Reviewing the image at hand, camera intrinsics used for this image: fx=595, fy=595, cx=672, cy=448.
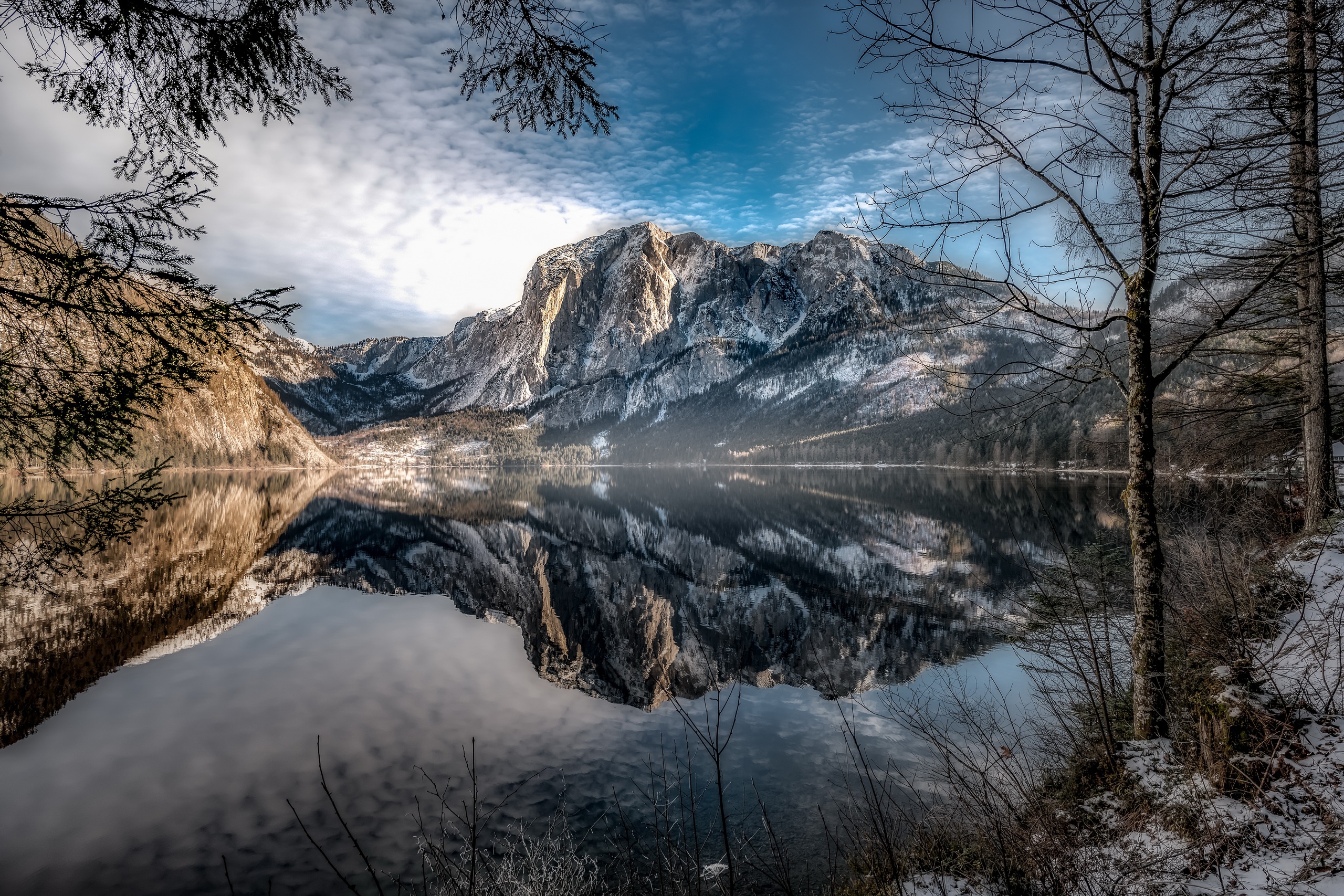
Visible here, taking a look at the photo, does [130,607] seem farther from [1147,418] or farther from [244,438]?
[244,438]

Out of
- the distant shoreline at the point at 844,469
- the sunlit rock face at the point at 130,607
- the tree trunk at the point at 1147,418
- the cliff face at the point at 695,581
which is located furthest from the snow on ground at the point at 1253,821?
the sunlit rock face at the point at 130,607

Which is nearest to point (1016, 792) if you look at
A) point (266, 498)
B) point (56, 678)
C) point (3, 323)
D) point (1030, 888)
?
point (1030, 888)

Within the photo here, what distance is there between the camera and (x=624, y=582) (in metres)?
23.0

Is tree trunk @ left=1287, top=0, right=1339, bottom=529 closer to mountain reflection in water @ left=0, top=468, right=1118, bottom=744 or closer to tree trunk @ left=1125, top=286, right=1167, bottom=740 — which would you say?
tree trunk @ left=1125, top=286, right=1167, bottom=740

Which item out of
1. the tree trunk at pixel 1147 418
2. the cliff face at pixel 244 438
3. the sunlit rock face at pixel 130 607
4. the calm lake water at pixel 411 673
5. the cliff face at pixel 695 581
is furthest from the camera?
the cliff face at pixel 244 438

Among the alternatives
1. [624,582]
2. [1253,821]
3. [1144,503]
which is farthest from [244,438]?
[1253,821]

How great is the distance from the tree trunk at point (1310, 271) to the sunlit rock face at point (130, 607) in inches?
527

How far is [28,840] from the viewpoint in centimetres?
729

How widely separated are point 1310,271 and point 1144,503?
24.7 ft

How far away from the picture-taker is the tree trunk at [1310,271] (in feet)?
17.2

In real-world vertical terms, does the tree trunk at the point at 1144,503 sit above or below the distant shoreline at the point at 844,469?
above

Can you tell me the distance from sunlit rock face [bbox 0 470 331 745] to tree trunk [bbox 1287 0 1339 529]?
43.9ft

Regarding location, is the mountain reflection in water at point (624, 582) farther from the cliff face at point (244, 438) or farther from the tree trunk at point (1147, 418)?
the cliff face at point (244, 438)

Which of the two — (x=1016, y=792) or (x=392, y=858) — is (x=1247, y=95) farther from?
(x=392, y=858)
